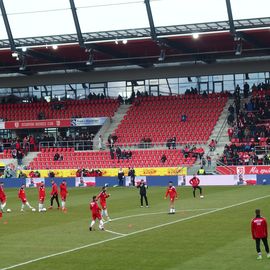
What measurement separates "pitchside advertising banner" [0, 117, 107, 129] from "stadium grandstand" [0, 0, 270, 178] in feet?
0.33

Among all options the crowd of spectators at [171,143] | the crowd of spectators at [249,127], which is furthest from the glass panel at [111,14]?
the crowd of spectators at [249,127]

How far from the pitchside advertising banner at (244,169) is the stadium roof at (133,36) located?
943 cm

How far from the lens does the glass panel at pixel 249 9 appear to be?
2032 inches

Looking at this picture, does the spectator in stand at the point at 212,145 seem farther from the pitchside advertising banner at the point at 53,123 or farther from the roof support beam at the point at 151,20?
the pitchside advertising banner at the point at 53,123

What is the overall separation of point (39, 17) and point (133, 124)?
658 inches

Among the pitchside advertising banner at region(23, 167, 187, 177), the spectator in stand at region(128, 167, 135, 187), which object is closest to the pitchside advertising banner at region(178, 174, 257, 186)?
the pitchside advertising banner at region(23, 167, 187, 177)

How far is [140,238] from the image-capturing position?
25109 mm

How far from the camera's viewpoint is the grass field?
797 inches

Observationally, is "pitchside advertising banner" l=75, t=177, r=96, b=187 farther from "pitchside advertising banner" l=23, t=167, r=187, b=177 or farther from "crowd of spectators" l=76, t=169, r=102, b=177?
"pitchside advertising banner" l=23, t=167, r=187, b=177

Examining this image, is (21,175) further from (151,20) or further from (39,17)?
(151,20)

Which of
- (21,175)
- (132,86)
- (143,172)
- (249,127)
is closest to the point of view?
(143,172)

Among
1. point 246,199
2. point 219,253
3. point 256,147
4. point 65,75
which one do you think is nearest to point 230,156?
point 256,147

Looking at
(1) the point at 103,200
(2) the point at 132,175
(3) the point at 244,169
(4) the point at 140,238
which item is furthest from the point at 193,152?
(4) the point at 140,238

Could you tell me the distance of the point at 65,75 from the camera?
241ft
